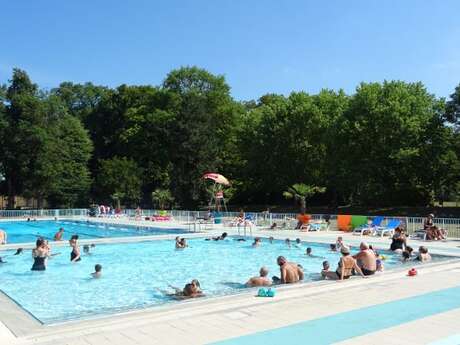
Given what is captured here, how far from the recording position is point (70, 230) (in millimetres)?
32344

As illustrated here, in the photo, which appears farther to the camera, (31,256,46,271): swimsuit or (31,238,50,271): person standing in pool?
(31,256,46,271): swimsuit

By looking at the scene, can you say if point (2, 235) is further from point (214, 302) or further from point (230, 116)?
point (230, 116)

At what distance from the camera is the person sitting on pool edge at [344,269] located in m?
11.4

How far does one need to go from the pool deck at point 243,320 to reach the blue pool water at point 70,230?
17.8 m

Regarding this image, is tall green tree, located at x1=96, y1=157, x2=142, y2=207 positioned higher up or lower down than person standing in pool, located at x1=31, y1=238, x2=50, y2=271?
higher up

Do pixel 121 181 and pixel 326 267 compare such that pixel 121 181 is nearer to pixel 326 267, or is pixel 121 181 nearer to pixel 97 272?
pixel 97 272

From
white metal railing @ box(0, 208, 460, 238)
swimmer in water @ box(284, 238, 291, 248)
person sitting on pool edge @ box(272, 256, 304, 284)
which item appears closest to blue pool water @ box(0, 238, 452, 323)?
swimmer in water @ box(284, 238, 291, 248)

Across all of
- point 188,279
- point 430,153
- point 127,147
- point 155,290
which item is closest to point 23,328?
point 155,290

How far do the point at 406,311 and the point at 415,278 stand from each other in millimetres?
3775

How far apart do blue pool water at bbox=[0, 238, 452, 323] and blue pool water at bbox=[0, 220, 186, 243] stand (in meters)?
6.03

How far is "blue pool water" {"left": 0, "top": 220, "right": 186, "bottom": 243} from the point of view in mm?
27797

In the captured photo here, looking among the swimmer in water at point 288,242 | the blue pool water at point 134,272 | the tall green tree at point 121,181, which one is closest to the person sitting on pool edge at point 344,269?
the blue pool water at point 134,272

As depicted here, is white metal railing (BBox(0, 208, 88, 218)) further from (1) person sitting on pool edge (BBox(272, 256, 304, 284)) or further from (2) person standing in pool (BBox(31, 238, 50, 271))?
(1) person sitting on pool edge (BBox(272, 256, 304, 284))

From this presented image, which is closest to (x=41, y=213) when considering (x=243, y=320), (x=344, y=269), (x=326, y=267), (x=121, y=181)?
(x=121, y=181)
